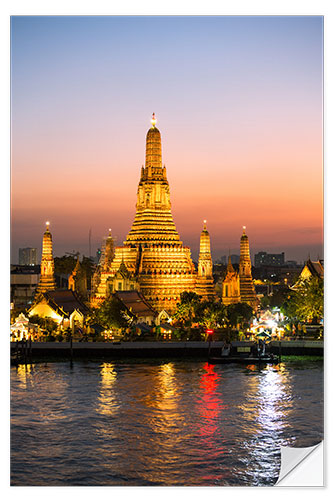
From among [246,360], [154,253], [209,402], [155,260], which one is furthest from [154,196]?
[209,402]

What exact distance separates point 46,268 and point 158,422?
23.9 m

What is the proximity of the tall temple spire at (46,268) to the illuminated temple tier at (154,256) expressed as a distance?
2.60 meters

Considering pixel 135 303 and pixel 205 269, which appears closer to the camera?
pixel 135 303

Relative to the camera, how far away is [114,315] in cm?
3472

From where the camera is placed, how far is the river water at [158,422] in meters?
15.6

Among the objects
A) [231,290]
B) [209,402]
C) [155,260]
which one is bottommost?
[209,402]

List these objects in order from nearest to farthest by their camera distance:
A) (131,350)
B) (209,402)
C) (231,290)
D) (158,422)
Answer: (158,422) < (209,402) < (131,350) < (231,290)

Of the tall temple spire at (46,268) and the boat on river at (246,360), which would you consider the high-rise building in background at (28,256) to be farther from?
the boat on river at (246,360)

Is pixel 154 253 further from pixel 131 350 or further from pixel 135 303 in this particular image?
pixel 131 350

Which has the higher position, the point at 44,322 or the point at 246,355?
the point at 44,322

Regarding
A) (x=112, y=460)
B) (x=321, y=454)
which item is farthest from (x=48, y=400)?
(x=321, y=454)

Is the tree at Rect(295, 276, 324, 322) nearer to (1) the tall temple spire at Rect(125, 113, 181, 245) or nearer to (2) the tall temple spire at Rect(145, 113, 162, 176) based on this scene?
(1) the tall temple spire at Rect(125, 113, 181, 245)

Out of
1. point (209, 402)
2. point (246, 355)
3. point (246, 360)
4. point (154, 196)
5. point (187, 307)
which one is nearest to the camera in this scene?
point (209, 402)
